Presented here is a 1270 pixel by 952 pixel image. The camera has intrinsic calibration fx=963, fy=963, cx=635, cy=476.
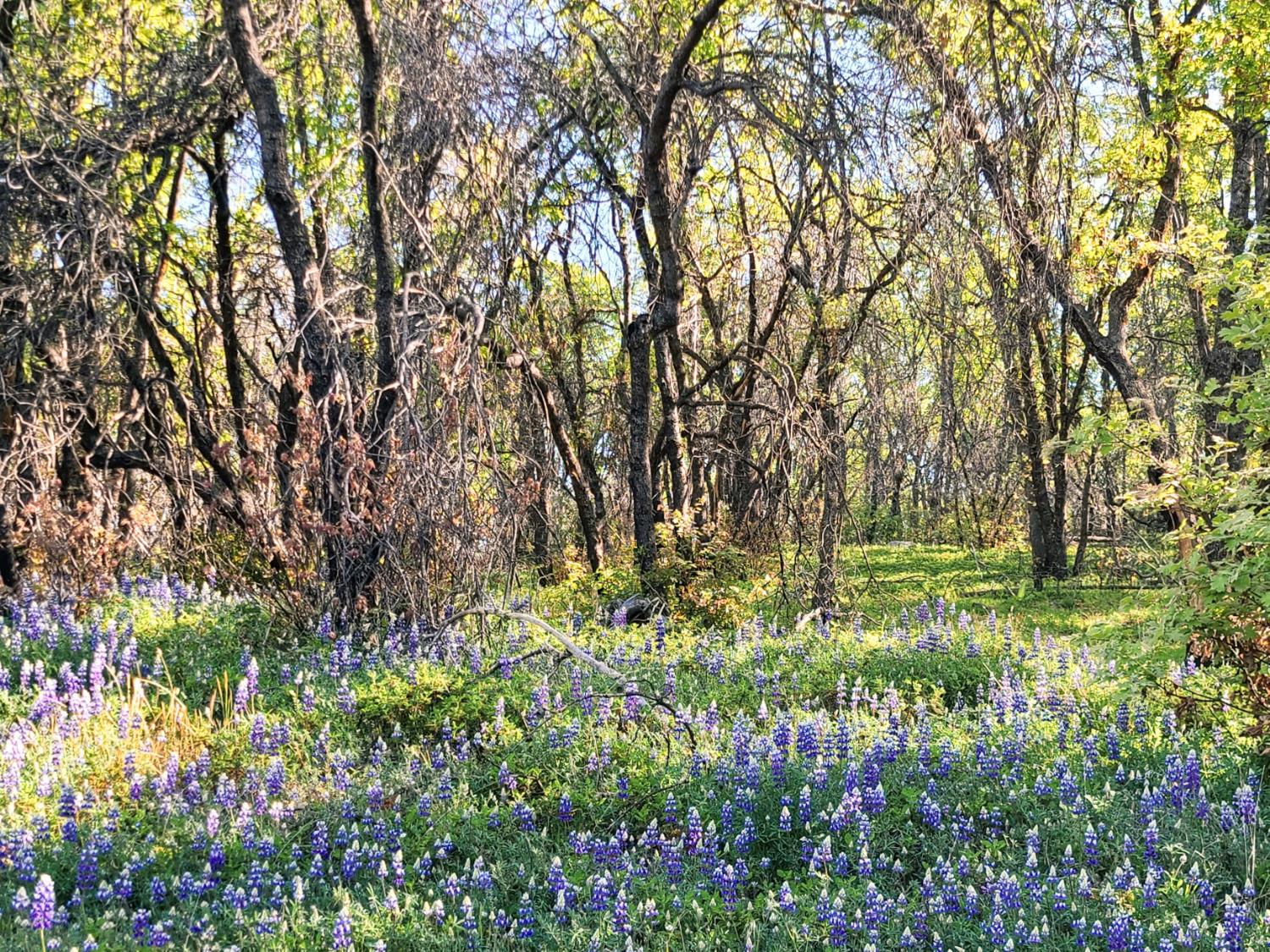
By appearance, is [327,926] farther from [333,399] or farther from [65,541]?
[65,541]

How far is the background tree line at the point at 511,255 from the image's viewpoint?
6.37 meters

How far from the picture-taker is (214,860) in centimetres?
375

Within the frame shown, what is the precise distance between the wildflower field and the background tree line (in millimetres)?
1154

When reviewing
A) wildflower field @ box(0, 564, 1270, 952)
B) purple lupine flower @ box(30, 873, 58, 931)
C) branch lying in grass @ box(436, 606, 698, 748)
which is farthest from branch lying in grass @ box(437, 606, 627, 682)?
purple lupine flower @ box(30, 873, 58, 931)

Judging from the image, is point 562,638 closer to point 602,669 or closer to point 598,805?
point 602,669

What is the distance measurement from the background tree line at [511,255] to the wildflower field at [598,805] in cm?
115

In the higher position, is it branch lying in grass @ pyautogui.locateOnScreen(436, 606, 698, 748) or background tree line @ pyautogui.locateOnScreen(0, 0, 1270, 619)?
background tree line @ pyautogui.locateOnScreen(0, 0, 1270, 619)

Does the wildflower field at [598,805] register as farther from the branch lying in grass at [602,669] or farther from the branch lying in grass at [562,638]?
the branch lying in grass at [562,638]

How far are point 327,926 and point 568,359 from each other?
10.6 m

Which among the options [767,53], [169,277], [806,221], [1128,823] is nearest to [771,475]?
[806,221]

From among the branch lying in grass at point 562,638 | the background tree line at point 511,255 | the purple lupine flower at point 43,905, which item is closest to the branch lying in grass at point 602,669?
the branch lying in grass at point 562,638

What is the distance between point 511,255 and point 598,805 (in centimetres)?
428

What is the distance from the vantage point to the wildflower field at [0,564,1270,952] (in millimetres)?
3396

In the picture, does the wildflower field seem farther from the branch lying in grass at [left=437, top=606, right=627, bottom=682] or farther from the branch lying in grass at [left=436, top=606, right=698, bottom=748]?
the branch lying in grass at [left=437, top=606, right=627, bottom=682]
